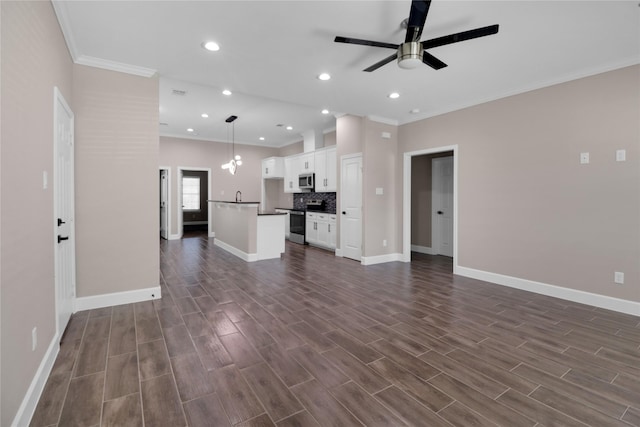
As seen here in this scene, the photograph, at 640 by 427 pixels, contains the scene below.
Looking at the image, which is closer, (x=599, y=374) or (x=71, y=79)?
(x=599, y=374)

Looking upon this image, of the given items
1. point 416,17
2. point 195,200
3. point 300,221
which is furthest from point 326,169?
point 195,200

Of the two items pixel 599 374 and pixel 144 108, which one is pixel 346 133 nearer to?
pixel 144 108

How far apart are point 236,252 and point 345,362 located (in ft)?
14.7

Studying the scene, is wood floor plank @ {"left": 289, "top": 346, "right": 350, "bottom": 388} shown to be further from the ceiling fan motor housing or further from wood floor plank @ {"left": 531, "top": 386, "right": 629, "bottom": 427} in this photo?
the ceiling fan motor housing

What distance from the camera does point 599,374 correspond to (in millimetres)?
2160

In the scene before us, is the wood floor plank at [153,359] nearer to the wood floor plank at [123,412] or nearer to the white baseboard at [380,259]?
the wood floor plank at [123,412]

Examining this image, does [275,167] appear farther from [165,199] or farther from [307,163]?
[165,199]

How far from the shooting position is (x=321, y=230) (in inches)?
284

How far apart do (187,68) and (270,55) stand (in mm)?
1096

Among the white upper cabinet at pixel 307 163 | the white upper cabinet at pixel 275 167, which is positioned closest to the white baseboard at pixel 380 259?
the white upper cabinet at pixel 307 163

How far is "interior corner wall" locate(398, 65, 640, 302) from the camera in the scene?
3352 mm

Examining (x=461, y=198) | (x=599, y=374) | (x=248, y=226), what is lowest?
(x=599, y=374)

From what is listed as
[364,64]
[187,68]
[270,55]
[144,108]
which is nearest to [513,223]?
[364,64]

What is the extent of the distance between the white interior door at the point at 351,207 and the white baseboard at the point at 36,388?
4.54m
